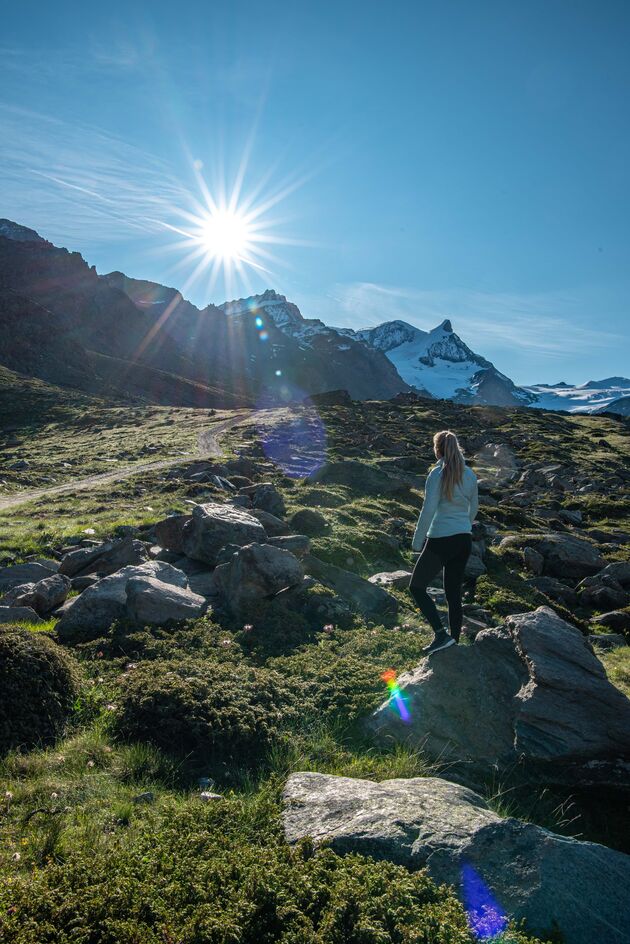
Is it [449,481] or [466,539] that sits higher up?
[449,481]

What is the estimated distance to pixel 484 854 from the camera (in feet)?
13.3

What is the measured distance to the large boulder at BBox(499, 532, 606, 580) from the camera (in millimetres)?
18922

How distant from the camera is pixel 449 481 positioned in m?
8.16

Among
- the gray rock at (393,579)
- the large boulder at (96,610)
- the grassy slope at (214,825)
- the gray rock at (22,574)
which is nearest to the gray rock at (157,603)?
the large boulder at (96,610)

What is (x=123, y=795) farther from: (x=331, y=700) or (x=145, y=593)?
(x=145, y=593)

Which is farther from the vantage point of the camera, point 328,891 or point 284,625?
point 284,625

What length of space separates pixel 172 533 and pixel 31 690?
7791 millimetres

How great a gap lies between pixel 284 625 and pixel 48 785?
17.1 ft

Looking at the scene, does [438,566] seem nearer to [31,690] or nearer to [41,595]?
[31,690]

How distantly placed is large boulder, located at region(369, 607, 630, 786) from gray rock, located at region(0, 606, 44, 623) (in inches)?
245

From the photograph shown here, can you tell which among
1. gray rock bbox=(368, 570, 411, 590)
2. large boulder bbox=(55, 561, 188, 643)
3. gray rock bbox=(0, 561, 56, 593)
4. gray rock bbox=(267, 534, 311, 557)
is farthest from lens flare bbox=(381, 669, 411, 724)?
gray rock bbox=(0, 561, 56, 593)

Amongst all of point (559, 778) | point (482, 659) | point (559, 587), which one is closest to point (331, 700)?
point (482, 659)

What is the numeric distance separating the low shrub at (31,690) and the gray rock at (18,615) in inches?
118

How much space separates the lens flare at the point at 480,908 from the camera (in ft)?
11.6
